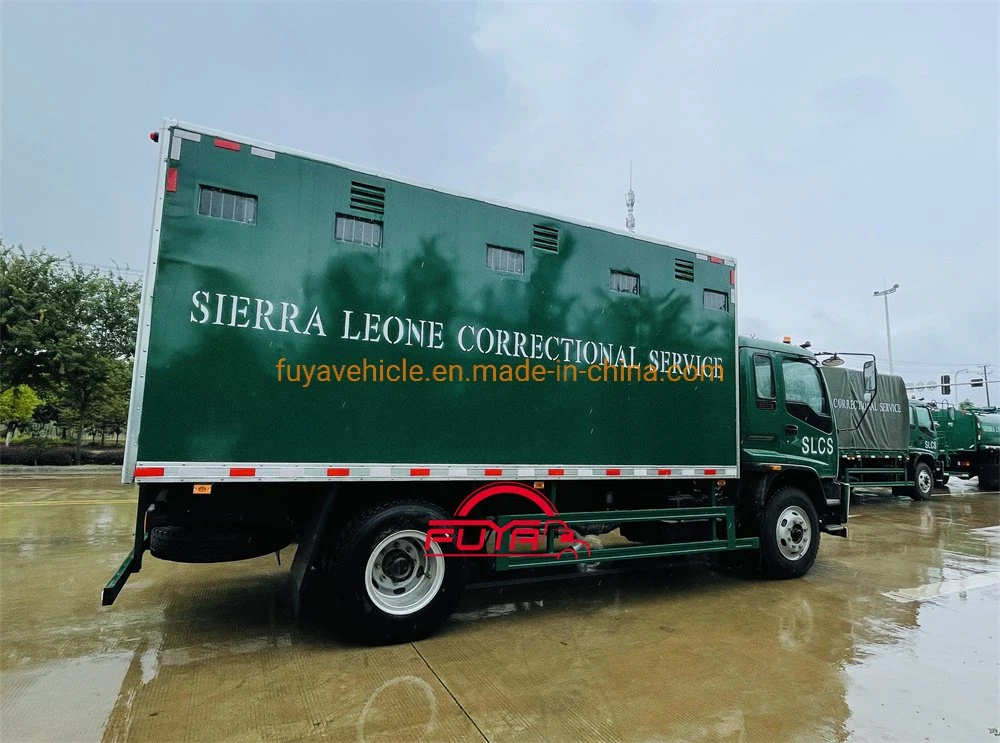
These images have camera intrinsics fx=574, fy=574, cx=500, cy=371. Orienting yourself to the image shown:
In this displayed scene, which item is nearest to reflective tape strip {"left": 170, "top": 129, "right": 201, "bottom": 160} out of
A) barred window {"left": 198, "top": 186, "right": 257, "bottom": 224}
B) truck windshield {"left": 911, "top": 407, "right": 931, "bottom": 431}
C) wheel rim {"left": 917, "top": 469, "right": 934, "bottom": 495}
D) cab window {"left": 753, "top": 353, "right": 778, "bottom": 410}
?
barred window {"left": 198, "top": 186, "right": 257, "bottom": 224}

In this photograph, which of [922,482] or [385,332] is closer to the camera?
[385,332]

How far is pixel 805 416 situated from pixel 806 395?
28 centimetres

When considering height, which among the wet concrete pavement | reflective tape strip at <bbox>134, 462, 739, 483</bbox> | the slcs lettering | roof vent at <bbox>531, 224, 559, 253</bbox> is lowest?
the wet concrete pavement

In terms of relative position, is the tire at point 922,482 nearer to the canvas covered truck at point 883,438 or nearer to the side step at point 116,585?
the canvas covered truck at point 883,438

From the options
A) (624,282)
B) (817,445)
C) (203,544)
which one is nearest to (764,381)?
(817,445)

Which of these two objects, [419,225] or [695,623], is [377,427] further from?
[695,623]

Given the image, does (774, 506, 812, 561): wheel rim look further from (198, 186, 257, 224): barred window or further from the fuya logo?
(198, 186, 257, 224): barred window

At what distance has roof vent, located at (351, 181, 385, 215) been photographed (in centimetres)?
439

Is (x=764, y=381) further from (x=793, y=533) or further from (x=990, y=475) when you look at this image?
(x=990, y=475)

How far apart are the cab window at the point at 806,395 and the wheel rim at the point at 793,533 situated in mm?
1109

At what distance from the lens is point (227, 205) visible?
399 cm

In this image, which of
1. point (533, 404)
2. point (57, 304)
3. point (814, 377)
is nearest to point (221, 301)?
point (533, 404)

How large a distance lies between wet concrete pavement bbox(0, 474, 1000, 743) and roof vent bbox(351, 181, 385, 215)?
332 cm

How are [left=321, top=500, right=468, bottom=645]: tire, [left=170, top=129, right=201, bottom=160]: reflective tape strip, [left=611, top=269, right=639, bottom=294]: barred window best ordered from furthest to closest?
[left=611, top=269, right=639, bottom=294]: barred window → [left=321, top=500, right=468, bottom=645]: tire → [left=170, top=129, right=201, bottom=160]: reflective tape strip
